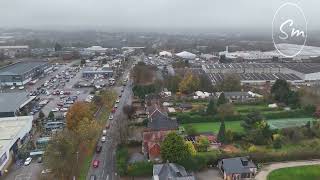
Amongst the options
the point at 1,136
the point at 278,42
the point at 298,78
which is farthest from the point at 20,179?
the point at 278,42

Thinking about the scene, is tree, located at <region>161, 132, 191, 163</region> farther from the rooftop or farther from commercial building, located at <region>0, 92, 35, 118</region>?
commercial building, located at <region>0, 92, 35, 118</region>

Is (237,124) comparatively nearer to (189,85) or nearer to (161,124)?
(161,124)

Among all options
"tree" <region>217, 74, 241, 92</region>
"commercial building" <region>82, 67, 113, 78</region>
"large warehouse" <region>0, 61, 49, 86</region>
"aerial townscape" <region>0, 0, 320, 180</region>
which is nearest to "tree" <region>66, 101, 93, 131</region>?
"aerial townscape" <region>0, 0, 320, 180</region>

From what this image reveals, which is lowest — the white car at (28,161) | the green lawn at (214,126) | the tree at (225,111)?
the white car at (28,161)

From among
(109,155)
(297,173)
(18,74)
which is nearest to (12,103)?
(109,155)

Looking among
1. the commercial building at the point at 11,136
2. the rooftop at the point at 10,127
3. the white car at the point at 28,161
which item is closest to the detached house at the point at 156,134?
the white car at the point at 28,161

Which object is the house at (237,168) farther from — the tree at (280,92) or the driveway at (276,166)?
the tree at (280,92)
